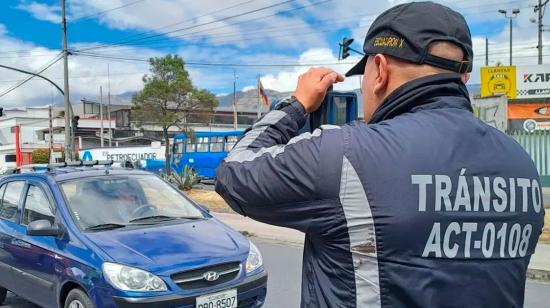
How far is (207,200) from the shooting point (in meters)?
19.1

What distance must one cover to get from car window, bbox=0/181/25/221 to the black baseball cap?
5.51 metres

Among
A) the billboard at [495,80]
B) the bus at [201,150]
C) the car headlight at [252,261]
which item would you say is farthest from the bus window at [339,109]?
the billboard at [495,80]

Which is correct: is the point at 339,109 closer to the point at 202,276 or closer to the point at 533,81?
the point at 202,276

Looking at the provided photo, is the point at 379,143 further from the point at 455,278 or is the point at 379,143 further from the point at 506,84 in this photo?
the point at 506,84

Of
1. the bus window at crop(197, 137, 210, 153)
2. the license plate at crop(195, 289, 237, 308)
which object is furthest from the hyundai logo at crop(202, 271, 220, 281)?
the bus window at crop(197, 137, 210, 153)

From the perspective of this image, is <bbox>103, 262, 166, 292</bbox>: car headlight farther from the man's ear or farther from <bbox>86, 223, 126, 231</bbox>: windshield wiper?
the man's ear

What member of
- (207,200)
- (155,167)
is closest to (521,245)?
(207,200)

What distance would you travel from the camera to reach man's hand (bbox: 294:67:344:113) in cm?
167

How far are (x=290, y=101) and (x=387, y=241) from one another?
535 mm

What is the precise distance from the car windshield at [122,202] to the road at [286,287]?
148 cm

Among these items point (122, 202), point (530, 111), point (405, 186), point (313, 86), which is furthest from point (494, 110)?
point (530, 111)

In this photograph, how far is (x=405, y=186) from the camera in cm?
141

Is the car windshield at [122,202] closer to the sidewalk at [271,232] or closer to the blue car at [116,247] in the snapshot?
the blue car at [116,247]

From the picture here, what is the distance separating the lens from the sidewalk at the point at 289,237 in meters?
7.78
